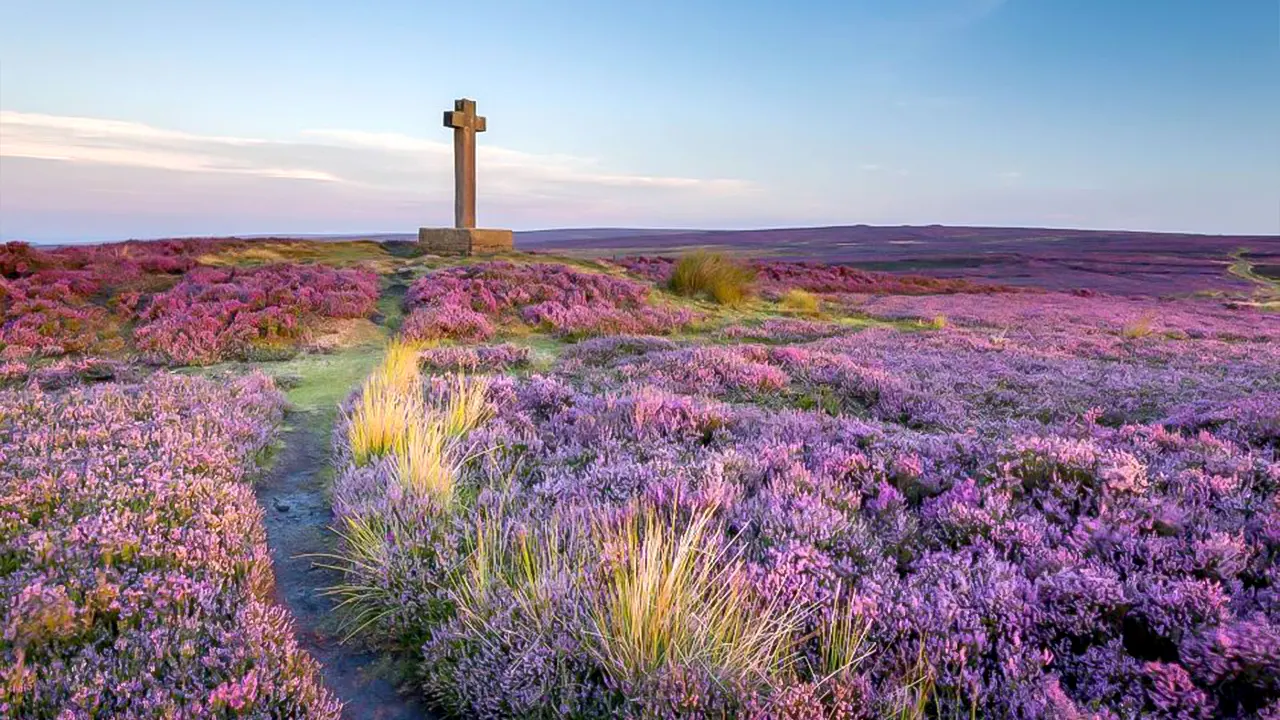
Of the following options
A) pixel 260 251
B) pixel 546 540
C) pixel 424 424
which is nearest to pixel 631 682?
pixel 546 540

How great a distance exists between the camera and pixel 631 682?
2.60m

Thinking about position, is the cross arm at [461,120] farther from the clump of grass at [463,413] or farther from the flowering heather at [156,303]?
the clump of grass at [463,413]

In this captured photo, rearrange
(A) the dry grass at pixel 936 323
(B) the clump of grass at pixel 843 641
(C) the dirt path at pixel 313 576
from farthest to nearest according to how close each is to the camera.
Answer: (A) the dry grass at pixel 936 323 → (C) the dirt path at pixel 313 576 → (B) the clump of grass at pixel 843 641

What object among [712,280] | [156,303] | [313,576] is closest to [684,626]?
[313,576]

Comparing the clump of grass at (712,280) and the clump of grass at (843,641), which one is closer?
the clump of grass at (843,641)

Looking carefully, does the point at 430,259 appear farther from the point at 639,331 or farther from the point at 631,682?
the point at 631,682

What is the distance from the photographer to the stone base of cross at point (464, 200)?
20.7 m

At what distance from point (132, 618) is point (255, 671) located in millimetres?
849

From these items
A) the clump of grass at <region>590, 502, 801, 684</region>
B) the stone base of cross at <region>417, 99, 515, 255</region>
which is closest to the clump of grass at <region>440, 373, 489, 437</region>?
the clump of grass at <region>590, 502, 801, 684</region>

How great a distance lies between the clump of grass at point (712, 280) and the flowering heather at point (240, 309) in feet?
26.3

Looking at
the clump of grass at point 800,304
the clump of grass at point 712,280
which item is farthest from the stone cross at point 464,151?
the clump of grass at point 800,304

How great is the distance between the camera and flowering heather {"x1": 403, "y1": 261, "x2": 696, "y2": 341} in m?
12.5

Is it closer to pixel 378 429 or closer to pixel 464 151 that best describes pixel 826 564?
pixel 378 429

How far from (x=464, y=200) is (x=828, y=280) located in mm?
15183
